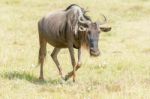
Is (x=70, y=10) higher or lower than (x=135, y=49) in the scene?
higher

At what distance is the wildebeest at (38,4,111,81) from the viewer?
35.0 ft

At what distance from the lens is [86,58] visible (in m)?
15.2

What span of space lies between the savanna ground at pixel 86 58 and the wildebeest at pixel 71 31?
768 mm

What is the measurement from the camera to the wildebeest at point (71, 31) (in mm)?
10664

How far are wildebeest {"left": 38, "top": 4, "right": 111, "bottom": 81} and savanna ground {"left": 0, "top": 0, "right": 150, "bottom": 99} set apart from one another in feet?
2.52

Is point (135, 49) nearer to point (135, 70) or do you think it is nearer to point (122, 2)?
point (135, 70)

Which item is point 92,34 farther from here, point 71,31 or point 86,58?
point 86,58

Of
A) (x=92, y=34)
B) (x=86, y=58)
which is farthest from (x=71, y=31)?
(x=86, y=58)

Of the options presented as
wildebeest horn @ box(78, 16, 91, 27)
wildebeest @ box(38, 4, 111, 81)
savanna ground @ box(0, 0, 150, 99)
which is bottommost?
savanna ground @ box(0, 0, 150, 99)

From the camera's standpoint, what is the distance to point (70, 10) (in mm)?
11734

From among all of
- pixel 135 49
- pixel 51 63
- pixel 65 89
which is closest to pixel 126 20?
pixel 135 49

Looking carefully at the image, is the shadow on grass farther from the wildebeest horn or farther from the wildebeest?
the wildebeest horn

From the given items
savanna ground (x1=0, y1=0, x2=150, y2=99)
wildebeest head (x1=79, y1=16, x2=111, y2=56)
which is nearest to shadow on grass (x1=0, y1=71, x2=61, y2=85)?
savanna ground (x1=0, y1=0, x2=150, y2=99)

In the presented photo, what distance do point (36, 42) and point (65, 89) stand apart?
9.31 m
